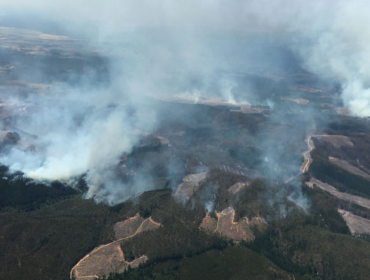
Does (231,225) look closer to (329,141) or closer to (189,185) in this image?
(189,185)

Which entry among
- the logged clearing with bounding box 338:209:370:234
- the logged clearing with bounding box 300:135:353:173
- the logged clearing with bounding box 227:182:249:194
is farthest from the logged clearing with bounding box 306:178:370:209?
the logged clearing with bounding box 227:182:249:194

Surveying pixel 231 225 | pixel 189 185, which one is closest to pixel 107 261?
pixel 231 225

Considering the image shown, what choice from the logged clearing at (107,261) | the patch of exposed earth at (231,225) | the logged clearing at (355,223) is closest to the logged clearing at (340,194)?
the logged clearing at (355,223)

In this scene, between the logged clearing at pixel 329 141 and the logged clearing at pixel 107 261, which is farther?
the logged clearing at pixel 329 141

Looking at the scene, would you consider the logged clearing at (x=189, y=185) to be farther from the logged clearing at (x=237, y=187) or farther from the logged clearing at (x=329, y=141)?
the logged clearing at (x=329, y=141)

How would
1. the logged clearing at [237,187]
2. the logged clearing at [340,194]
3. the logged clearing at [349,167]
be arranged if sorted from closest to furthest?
the logged clearing at [237,187], the logged clearing at [340,194], the logged clearing at [349,167]

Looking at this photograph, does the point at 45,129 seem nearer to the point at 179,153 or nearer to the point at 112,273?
the point at 179,153

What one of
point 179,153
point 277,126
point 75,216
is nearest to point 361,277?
point 75,216

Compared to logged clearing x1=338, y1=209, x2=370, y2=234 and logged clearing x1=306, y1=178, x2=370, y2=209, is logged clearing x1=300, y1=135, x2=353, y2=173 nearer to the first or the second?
logged clearing x1=306, y1=178, x2=370, y2=209
